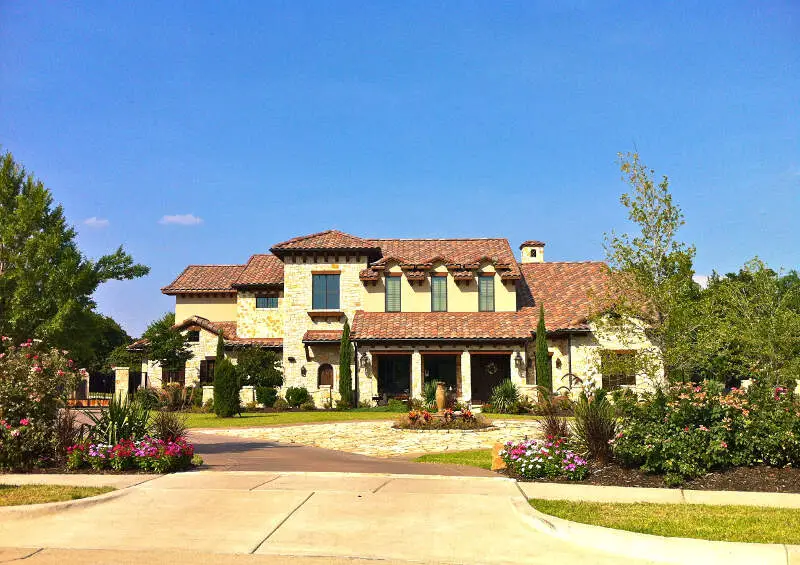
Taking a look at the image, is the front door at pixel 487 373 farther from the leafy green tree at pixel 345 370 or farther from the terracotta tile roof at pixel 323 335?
the terracotta tile roof at pixel 323 335

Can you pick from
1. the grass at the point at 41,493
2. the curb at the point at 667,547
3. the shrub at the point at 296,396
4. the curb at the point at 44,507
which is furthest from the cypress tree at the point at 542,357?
the curb at the point at 44,507

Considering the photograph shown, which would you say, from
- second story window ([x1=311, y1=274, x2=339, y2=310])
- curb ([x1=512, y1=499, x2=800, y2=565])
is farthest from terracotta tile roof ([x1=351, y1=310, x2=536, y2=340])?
curb ([x1=512, y1=499, x2=800, y2=565])

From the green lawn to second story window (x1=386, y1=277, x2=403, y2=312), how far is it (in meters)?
19.5

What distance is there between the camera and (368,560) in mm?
7258

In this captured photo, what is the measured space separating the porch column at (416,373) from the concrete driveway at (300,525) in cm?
2312

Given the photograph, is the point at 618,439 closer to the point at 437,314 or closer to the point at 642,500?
the point at 642,500

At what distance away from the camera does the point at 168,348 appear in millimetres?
36500

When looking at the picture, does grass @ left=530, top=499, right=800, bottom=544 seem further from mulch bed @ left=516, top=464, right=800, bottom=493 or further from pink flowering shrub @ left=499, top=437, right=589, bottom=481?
pink flowering shrub @ left=499, top=437, right=589, bottom=481

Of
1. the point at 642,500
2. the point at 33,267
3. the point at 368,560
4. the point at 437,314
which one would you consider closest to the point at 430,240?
the point at 437,314

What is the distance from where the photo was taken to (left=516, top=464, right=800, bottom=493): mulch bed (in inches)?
424

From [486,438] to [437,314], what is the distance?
16497 mm

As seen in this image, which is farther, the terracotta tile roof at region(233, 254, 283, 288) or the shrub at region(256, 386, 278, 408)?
the terracotta tile roof at region(233, 254, 283, 288)

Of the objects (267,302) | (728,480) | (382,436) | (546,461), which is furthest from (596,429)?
(267,302)

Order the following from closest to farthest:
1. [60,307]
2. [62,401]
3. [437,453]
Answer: [62,401] < [437,453] < [60,307]
